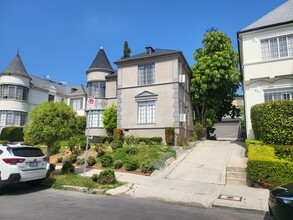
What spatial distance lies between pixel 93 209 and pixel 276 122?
31.3ft

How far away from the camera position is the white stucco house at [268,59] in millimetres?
14031

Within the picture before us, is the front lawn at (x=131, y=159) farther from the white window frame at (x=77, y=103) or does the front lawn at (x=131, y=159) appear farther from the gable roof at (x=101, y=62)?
the white window frame at (x=77, y=103)

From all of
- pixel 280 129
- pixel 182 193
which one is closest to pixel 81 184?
pixel 182 193

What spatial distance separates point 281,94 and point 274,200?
37.6ft

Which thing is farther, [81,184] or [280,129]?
[280,129]

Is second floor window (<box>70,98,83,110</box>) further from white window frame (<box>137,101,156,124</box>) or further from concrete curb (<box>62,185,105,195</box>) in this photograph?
concrete curb (<box>62,185,105,195</box>)

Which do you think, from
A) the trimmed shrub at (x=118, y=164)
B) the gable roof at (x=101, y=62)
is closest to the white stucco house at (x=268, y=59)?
the trimmed shrub at (x=118, y=164)

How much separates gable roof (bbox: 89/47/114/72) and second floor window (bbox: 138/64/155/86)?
626 centimetres

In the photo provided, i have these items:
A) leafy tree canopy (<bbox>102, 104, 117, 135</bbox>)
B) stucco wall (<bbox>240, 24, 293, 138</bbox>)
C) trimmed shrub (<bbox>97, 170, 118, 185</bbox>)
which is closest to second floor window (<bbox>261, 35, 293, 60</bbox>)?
stucco wall (<bbox>240, 24, 293, 138</bbox>)

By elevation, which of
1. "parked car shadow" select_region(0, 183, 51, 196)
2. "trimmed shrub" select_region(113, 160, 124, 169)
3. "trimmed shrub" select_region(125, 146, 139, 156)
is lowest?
"parked car shadow" select_region(0, 183, 51, 196)

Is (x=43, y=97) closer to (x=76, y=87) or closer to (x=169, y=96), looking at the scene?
(x=76, y=87)

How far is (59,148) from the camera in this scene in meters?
17.6

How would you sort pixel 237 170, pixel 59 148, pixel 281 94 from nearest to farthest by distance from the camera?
pixel 237 170, pixel 281 94, pixel 59 148

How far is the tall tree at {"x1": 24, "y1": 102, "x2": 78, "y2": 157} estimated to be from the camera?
405 inches
